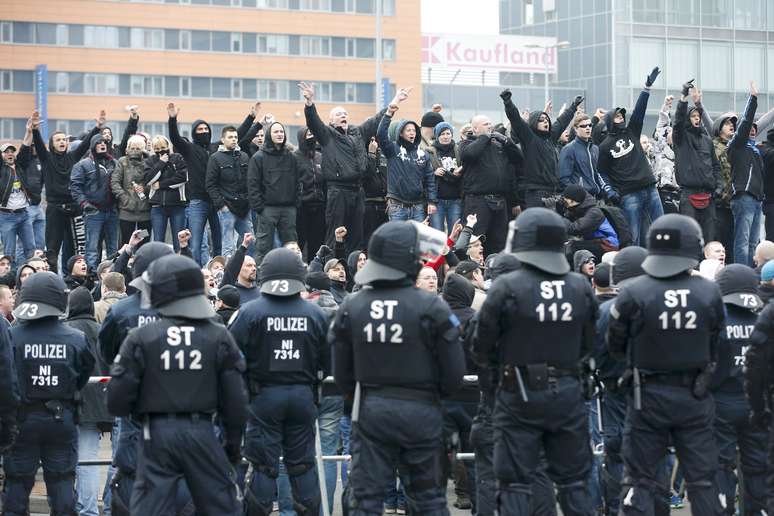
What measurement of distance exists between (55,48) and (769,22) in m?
39.6

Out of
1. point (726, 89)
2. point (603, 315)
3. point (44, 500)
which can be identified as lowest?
point (44, 500)

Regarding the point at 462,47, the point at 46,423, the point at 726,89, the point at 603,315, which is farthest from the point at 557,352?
the point at 462,47

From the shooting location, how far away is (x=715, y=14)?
68250 mm

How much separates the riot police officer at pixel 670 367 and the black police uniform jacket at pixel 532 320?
0.59m

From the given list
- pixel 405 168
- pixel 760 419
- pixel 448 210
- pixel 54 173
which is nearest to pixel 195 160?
pixel 54 173

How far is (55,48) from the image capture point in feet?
265

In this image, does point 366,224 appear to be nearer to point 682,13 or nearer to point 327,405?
point 327,405

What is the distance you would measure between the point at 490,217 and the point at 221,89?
67.5 meters

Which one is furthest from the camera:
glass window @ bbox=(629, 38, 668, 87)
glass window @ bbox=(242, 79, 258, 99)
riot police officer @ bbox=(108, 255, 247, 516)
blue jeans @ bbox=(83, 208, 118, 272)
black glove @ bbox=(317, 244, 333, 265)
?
glass window @ bbox=(242, 79, 258, 99)

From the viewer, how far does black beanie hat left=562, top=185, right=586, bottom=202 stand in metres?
17.0

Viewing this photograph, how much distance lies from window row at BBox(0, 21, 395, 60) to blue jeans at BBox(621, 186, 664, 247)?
66552 mm

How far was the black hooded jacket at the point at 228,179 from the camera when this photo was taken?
18.1 metres

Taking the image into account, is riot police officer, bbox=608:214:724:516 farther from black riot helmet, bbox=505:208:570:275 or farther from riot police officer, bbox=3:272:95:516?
riot police officer, bbox=3:272:95:516

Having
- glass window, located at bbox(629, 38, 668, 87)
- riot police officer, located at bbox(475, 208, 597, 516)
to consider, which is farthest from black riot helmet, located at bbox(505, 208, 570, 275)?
glass window, located at bbox(629, 38, 668, 87)
